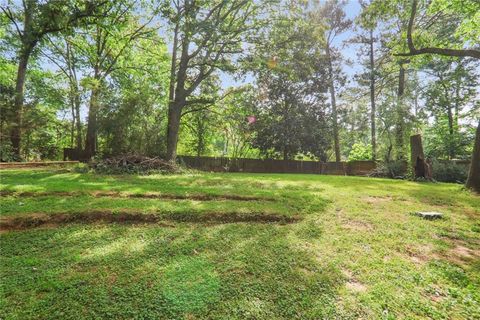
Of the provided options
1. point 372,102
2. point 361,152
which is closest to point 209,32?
point 372,102

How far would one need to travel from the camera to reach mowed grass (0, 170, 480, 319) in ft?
6.47

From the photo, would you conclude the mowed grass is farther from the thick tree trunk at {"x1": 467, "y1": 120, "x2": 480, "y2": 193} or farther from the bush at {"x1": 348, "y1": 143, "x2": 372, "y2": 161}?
the bush at {"x1": 348, "y1": 143, "x2": 372, "y2": 161}

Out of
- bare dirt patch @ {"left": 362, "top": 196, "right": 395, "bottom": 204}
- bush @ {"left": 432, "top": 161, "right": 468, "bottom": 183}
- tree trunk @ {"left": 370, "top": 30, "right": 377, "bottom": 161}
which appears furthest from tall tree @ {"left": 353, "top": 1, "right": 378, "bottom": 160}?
bare dirt patch @ {"left": 362, "top": 196, "right": 395, "bottom": 204}

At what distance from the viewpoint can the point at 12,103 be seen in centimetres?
1068

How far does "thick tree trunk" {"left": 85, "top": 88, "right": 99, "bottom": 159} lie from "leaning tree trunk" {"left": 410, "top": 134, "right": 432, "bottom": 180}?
15.1 m

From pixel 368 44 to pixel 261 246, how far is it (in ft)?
70.8

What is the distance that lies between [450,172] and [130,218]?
13.0m

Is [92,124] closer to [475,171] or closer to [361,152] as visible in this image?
[475,171]

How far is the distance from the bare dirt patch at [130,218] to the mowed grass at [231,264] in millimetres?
36

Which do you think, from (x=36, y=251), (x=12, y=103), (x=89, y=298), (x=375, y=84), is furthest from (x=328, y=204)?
(x=375, y=84)

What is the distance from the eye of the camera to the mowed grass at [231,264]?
6.47 feet

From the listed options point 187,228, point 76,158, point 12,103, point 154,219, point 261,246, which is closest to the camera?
point 261,246

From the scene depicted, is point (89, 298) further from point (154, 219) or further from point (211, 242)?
point (154, 219)

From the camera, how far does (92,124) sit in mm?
12344
